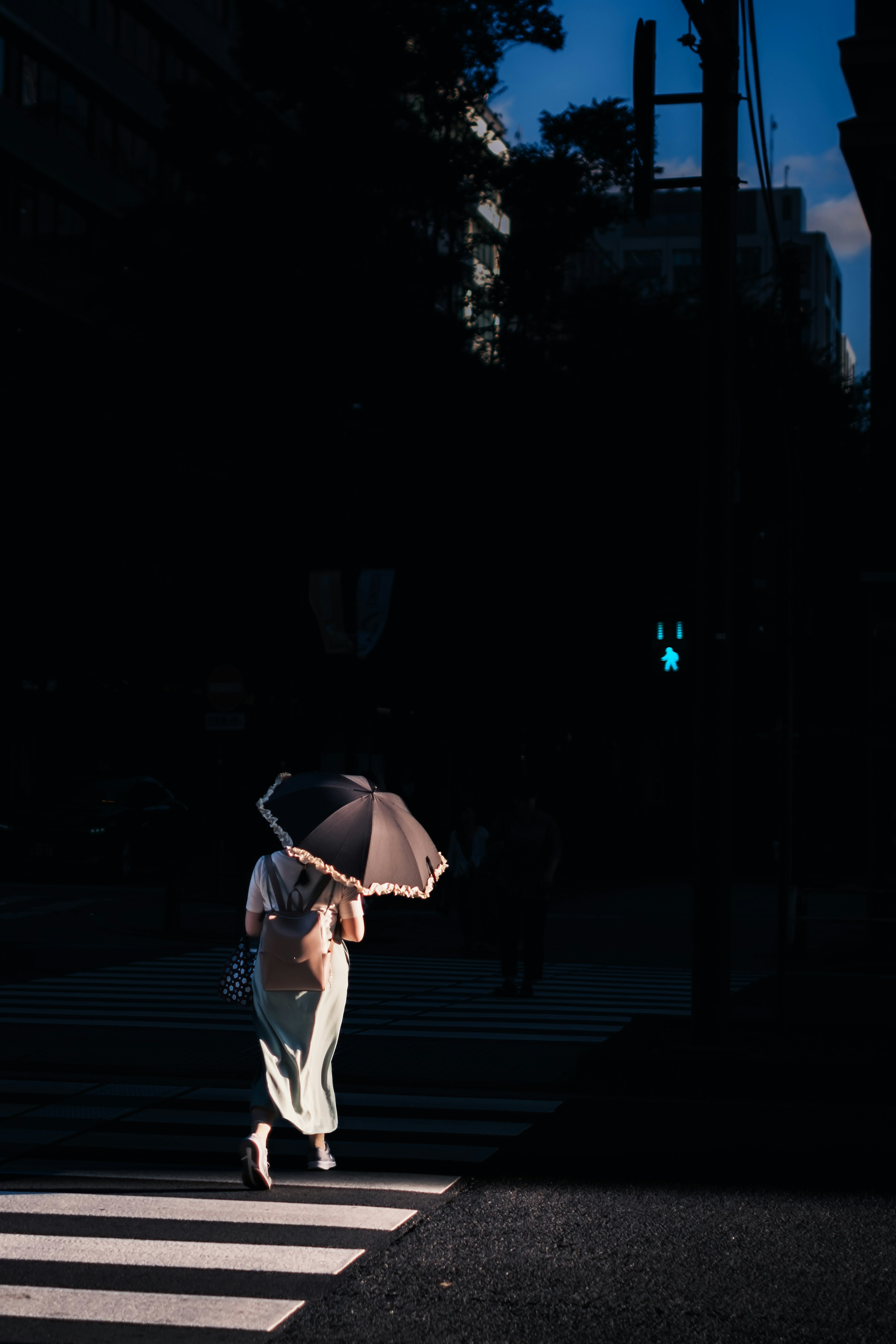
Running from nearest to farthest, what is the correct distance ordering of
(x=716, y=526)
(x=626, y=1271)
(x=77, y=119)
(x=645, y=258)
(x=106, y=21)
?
1. (x=626, y=1271)
2. (x=716, y=526)
3. (x=77, y=119)
4. (x=106, y=21)
5. (x=645, y=258)

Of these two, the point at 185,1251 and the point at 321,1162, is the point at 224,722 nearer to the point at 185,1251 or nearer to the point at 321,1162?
the point at 321,1162

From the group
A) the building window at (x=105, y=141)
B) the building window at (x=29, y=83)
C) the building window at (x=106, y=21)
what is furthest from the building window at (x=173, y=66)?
the building window at (x=29, y=83)

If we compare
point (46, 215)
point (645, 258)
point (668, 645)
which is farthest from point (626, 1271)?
point (645, 258)

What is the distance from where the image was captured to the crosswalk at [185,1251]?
5453 millimetres

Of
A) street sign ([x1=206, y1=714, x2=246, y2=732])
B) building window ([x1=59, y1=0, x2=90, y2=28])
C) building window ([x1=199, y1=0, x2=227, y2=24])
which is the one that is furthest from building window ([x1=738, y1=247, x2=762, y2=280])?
street sign ([x1=206, y1=714, x2=246, y2=732])

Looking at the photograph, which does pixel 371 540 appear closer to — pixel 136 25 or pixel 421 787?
pixel 421 787

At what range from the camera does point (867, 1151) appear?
8.37m

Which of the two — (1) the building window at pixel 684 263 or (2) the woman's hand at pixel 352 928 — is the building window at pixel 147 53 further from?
(1) the building window at pixel 684 263

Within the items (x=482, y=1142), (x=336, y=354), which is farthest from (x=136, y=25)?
(x=482, y=1142)

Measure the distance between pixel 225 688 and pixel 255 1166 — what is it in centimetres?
1747

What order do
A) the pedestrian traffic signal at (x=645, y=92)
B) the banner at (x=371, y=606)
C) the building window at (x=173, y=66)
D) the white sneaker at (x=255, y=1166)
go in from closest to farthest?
the white sneaker at (x=255, y=1166)
the pedestrian traffic signal at (x=645, y=92)
the banner at (x=371, y=606)
the building window at (x=173, y=66)

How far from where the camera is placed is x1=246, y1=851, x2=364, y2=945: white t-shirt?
7.65m

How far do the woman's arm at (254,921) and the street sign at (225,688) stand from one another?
16.6 m

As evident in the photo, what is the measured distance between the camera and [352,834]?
7434 millimetres
